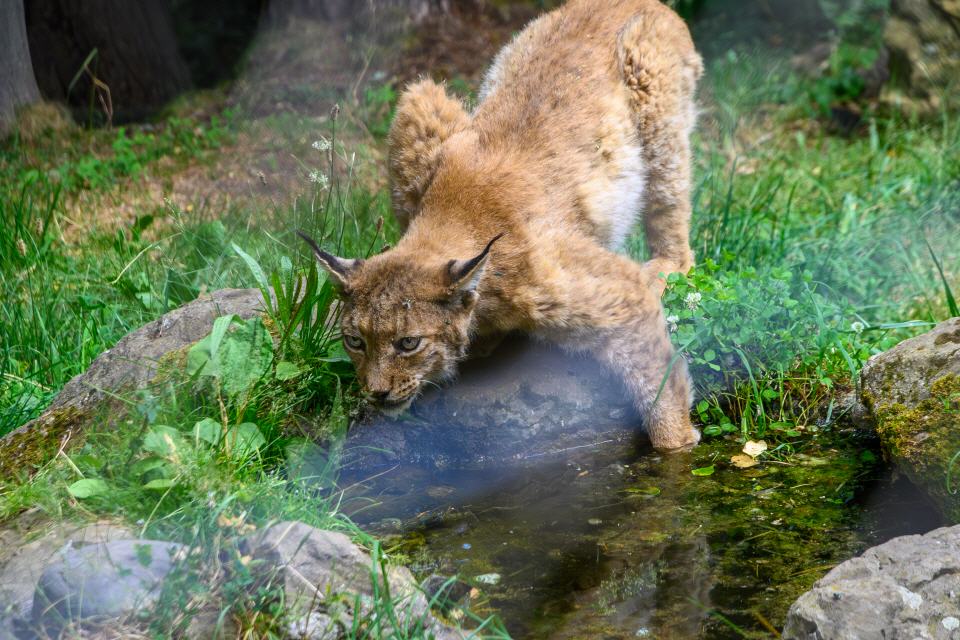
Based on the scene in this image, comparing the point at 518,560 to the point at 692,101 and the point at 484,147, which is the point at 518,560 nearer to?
the point at 484,147

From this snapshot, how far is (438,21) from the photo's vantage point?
10789 mm

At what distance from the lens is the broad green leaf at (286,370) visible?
173 inches

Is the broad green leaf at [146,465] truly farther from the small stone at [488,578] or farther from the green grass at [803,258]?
the green grass at [803,258]

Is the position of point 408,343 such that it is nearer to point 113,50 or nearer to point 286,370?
point 286,370

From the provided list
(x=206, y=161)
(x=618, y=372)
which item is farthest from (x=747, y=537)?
(x=206, y=161)

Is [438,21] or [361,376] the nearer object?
[361,376]

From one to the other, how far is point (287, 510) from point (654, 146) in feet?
10.4

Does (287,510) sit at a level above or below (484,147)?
below

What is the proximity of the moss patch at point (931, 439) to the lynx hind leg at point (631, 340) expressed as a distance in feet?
3.20

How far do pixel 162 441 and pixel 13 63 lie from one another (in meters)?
4.47

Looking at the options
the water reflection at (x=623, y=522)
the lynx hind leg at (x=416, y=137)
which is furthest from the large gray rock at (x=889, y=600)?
the lynx hind leg at (x=416, y=137)

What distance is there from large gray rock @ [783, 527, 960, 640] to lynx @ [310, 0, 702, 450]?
172cm

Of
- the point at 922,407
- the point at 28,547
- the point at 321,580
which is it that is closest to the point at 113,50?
the point at 28,547

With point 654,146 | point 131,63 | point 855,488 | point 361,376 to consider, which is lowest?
point 855,488
